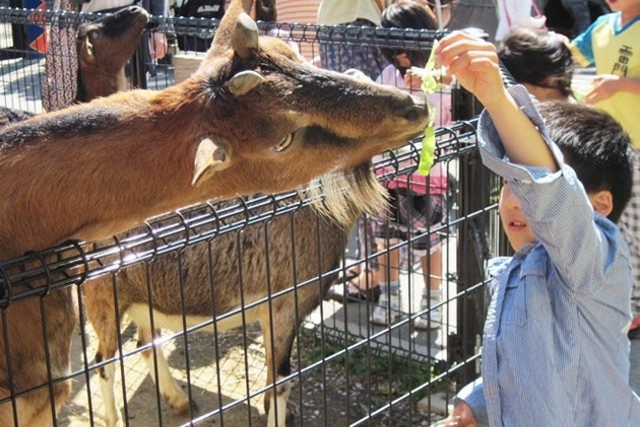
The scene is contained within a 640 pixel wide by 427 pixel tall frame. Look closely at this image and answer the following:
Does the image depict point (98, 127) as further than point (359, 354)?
No

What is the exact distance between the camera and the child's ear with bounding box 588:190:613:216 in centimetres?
236

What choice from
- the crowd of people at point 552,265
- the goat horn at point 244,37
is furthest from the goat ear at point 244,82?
the crowd of people at point 552,265

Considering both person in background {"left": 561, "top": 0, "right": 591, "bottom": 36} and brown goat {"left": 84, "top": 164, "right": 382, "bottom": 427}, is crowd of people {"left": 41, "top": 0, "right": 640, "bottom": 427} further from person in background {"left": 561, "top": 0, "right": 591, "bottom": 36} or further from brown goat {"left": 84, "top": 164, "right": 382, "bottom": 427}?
person in background {"left": 561, "top": 0, "right": 591, "bottom": 36}

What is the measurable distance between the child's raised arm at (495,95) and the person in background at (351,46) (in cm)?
277

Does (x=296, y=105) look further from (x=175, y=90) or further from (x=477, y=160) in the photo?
(x=477, y=160)

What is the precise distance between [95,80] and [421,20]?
6.17 feet

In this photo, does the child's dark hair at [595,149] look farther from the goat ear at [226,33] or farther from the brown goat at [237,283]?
the brown goat at [237,283]

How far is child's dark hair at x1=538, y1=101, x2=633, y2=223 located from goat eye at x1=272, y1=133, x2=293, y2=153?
2.35ft

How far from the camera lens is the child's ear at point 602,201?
236 centimetres

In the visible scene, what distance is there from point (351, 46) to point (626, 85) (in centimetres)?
162

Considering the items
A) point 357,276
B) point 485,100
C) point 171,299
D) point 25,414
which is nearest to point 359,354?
point 357,276

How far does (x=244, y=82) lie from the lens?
8.02ft

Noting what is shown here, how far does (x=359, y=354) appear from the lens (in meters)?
5.04

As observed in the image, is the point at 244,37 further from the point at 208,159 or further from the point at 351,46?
the point at 351,46
